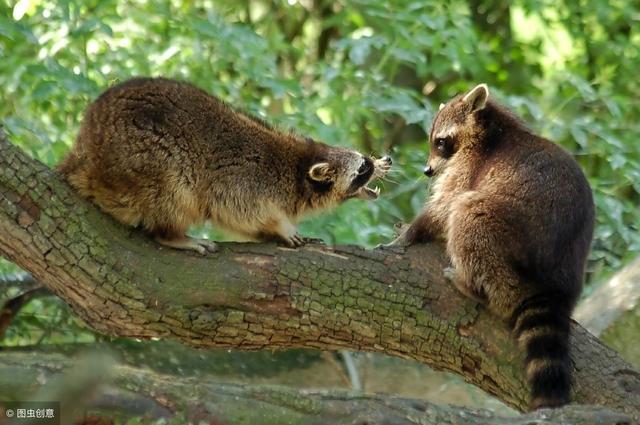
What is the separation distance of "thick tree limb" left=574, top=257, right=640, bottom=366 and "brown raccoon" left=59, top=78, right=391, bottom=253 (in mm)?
2373

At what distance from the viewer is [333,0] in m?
11.8

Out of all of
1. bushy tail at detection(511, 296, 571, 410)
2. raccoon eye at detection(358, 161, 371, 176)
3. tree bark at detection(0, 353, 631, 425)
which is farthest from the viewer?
raccoon eye at detection(358, 161, 371, 176)

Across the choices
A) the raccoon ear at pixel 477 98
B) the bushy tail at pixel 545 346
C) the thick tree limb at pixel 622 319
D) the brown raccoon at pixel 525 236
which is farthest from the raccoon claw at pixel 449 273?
the thick tree limb at pixel 622 319

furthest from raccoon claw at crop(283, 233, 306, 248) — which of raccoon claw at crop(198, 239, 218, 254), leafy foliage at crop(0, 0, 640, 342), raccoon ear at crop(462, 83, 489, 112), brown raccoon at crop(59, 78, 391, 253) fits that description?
raccoon ear at crop(462, 83, 489, 112)

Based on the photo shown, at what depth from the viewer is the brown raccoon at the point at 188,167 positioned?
521cm

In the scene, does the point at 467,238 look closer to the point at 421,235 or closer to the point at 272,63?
the point at 421,235

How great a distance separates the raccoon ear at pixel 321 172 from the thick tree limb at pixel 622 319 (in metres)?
2.37

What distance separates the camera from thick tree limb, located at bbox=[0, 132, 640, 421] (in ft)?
15.9

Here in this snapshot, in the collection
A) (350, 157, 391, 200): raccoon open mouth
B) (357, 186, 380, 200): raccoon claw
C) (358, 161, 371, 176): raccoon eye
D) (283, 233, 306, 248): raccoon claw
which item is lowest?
(357, 186, 380, 200): raccoon claw

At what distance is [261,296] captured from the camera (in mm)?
4965

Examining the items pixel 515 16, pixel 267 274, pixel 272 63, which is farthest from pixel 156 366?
pixel 515 16

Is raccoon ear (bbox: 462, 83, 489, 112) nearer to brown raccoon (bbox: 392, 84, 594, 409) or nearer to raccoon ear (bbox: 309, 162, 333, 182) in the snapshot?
brown raccoon (bbox: 392, 84, 594, 409)

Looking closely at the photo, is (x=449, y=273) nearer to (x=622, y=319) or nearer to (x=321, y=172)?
(x=321, y=172)

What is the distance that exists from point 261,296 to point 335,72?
158 inches
